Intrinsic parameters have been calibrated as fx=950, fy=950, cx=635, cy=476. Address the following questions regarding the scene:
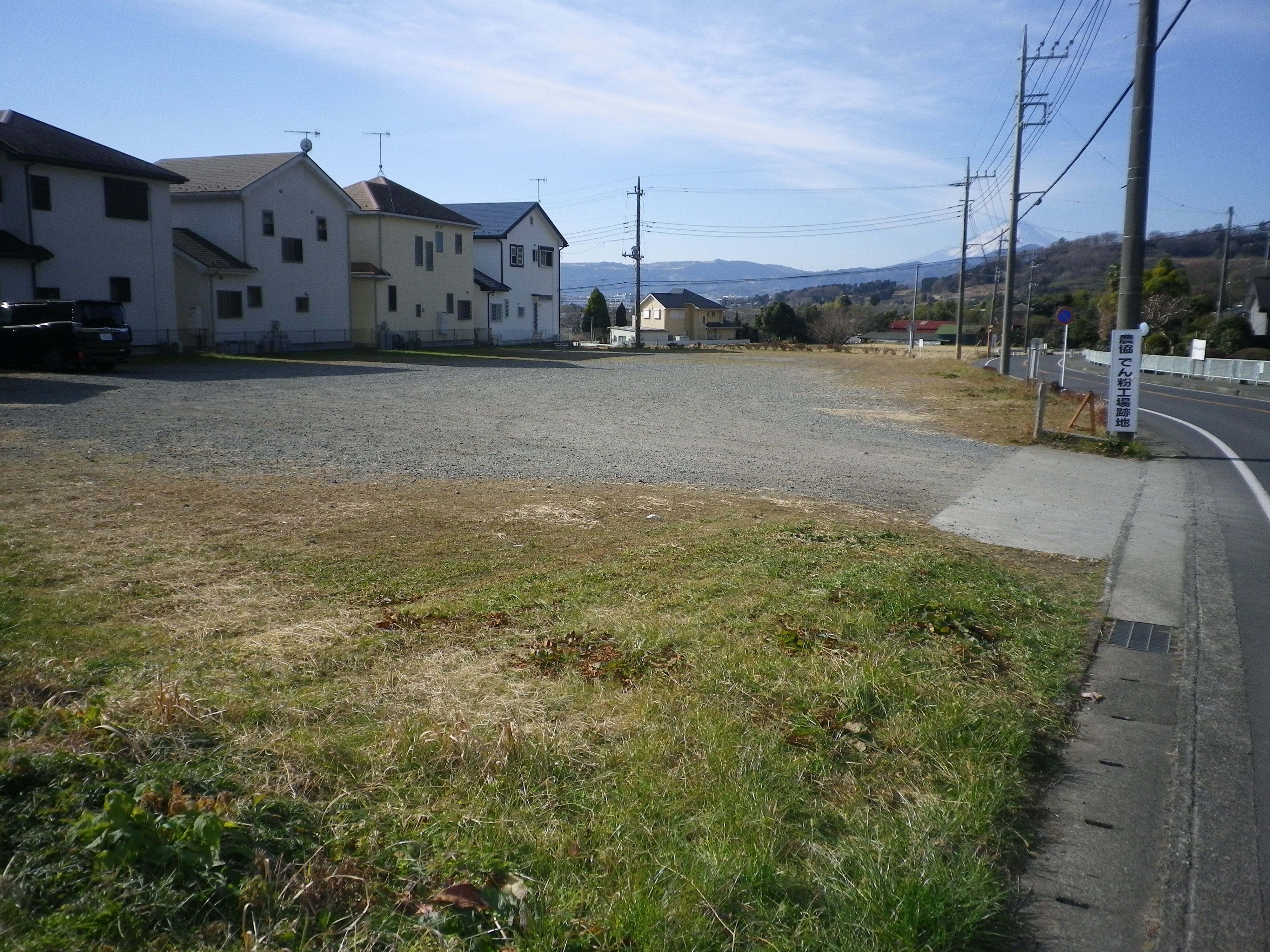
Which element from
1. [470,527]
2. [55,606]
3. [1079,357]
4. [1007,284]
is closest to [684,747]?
[55,606]

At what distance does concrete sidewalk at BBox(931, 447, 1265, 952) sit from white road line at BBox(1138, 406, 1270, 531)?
12.9ft

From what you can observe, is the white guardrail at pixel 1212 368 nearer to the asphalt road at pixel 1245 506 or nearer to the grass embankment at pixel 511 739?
the asphalt road at pixel 1245 506

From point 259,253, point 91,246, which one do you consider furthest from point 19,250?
point 259,253

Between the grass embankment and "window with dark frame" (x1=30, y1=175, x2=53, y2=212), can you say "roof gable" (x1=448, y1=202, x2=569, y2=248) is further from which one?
the grass embankment

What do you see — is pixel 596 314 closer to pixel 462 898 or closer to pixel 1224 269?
pixel 1224 269

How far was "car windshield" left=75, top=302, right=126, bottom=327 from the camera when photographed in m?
26.6

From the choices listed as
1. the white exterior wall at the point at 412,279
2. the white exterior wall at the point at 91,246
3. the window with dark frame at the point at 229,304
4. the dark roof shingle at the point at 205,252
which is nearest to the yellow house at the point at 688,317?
the white exterior wall at the point at 412,279

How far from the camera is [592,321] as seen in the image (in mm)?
89250

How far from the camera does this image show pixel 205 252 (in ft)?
122

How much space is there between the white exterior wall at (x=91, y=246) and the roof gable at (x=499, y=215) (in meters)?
27.1

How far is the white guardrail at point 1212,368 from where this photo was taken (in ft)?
123

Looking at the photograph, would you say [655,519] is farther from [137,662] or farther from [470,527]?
[137,662]

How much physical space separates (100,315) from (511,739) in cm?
2790

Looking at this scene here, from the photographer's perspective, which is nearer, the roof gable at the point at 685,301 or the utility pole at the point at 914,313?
the utility pole at the point at 914,313
